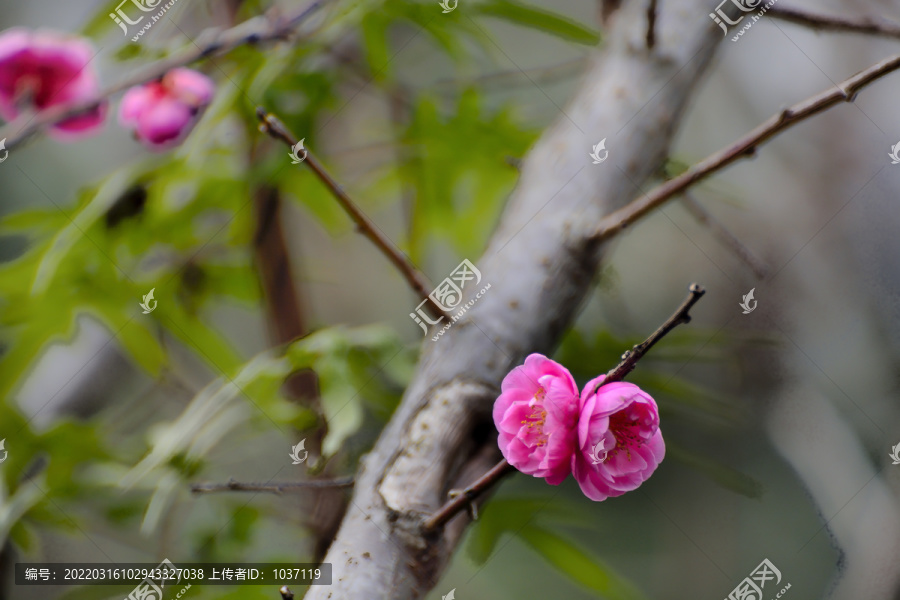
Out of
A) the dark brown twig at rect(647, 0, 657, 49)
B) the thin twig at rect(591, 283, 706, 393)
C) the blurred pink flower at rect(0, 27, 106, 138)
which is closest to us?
the thin twig at rect(591, 283, 706, 393)

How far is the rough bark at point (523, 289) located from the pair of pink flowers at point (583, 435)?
41mm

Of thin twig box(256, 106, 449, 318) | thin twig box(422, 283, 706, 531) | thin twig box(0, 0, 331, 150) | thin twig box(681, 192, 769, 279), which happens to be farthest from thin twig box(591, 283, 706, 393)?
thin twig box(0, 0, 331, 150)

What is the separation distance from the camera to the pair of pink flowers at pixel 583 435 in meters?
0.29

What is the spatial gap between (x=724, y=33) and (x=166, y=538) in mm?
584

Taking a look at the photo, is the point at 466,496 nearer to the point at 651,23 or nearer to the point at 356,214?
the point at 356,214

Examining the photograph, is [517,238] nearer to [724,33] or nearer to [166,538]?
[724,33]

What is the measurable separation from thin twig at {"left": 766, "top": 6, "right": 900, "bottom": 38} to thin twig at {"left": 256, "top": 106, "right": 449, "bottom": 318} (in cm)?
33

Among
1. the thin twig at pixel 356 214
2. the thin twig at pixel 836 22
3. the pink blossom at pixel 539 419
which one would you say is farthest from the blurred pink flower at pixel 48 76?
the thin twig at pixel 836 22

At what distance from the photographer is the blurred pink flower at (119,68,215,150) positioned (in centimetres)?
48

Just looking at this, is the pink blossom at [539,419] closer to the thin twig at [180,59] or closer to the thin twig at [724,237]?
the thin twig at [724,237]

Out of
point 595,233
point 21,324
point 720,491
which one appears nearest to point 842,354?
point 720,491

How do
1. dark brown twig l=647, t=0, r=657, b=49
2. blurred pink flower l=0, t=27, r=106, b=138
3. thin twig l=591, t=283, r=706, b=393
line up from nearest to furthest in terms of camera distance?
thin twig l=591, t=283, r=706, b=393 → dark brown twig l=647, t=0, r=657, b=49 → blurred pink flower l=0, t=27, r=106, b=138

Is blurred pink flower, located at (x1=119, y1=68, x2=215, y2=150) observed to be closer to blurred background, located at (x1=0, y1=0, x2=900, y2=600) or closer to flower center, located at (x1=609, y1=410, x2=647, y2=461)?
blurred background, located at (x1=0, y1=0, x2=900, y2=600)

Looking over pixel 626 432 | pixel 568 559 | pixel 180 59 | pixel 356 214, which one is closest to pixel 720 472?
pixel 568 559
